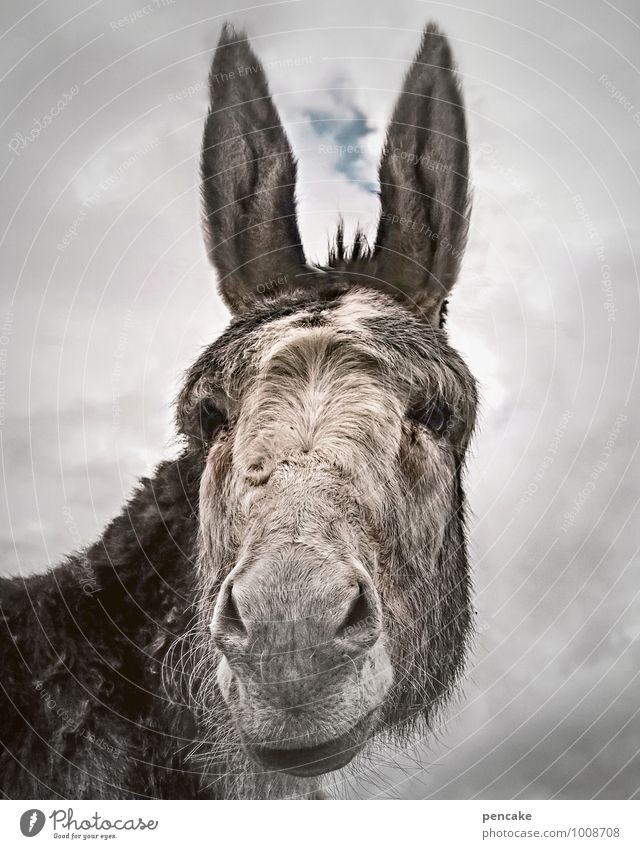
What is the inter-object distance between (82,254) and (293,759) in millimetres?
2003

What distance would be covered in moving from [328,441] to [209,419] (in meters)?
0.57

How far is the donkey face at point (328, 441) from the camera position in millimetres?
1428

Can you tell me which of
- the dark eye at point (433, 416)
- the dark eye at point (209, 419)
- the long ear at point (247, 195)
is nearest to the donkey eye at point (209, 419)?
the dark eye at point (209, 419)

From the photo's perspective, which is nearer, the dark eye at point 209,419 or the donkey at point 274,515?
the donkey at point 274,515

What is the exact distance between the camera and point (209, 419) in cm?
→ 214

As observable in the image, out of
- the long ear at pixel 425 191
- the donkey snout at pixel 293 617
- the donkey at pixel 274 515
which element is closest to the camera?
the donkey snout at pixel 293 617

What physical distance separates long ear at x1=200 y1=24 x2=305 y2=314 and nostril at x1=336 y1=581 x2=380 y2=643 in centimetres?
131

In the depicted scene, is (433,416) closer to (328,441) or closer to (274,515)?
(328,441)

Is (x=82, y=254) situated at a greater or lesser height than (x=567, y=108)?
lesser

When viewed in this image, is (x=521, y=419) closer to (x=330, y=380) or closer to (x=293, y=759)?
(x=330, y=380)

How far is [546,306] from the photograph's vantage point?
2.41 metres

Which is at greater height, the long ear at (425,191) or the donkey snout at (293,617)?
the long ear at (425,191)

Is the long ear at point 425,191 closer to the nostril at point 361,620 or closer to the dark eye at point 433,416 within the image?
the dark eye at point 433,416

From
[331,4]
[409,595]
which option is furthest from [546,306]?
[331,4]
